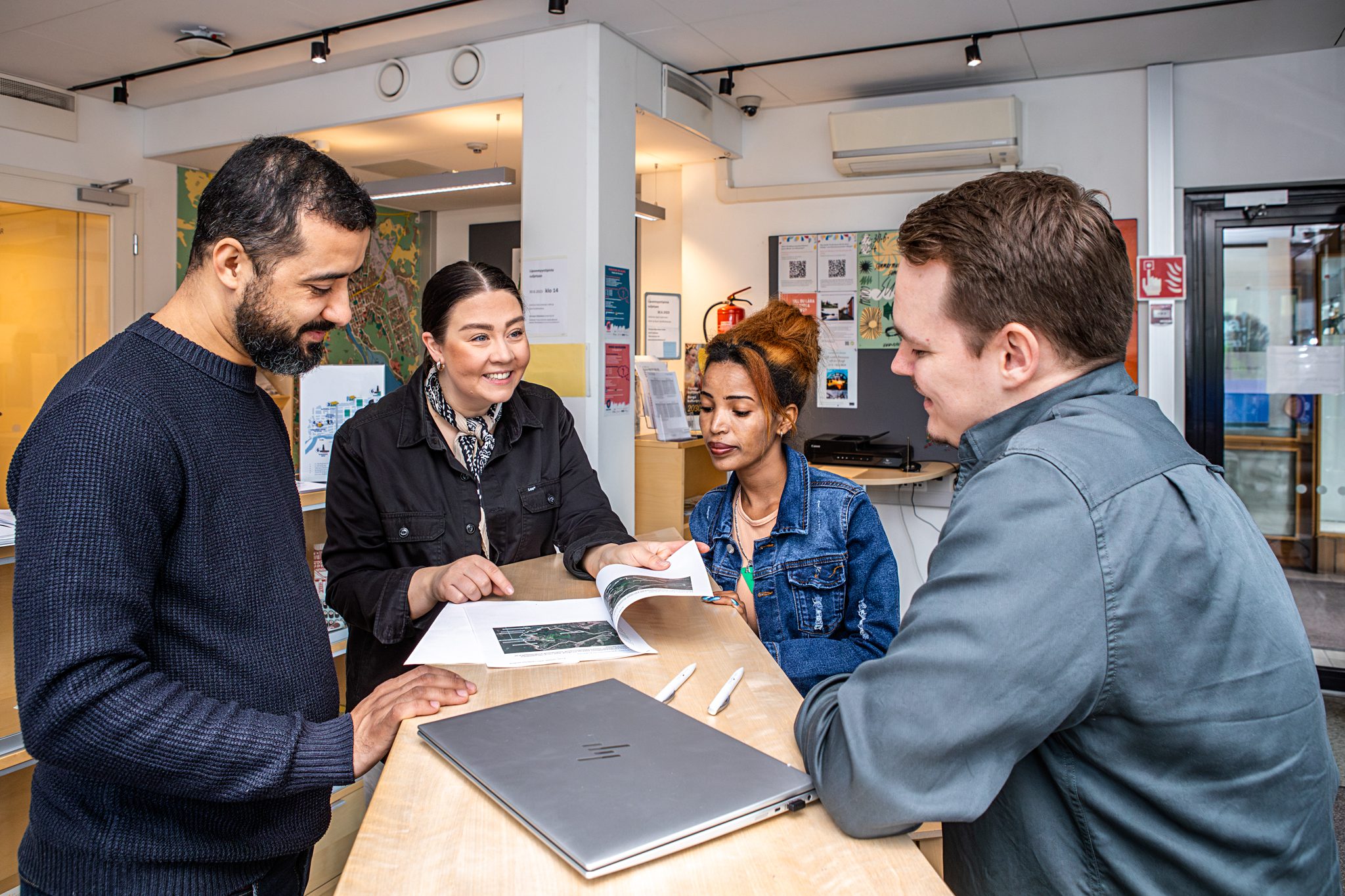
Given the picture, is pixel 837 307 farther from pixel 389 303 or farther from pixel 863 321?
pixel 389 303

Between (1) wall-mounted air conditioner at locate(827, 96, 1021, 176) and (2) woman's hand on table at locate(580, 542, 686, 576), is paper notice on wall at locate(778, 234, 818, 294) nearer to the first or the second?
(1) wall-mounted air conditioner at locate(827, 96, 1021, 176)

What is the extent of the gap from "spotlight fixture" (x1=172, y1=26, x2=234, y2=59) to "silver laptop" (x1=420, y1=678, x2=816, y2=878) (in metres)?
4.32

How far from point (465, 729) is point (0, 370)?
5559 mm

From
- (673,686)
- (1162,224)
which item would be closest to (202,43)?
(673,686)

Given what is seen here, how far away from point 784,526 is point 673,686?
807 mm

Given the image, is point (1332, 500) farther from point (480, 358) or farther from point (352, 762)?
point (352, 762)

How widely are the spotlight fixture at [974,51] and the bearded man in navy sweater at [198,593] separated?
368cm

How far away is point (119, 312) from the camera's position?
209 inches

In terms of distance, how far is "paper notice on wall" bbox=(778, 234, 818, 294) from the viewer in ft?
17.2

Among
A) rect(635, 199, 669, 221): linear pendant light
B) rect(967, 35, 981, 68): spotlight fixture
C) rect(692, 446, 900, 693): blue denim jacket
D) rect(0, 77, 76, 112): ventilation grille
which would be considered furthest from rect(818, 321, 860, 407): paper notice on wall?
rect(0, 77, 76, 112): ventilation grille

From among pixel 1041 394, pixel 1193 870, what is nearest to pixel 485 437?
pixel 1041 394

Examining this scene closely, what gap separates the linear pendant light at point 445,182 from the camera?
4.21 metres

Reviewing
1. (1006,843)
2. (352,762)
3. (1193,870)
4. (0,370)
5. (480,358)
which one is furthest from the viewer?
(0,370)

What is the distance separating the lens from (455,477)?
198 centimetres
